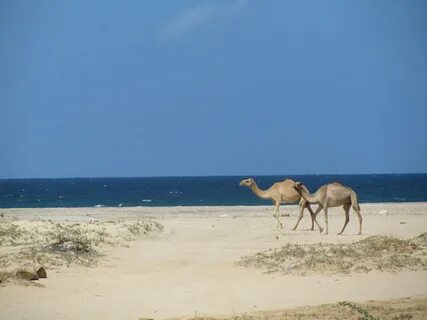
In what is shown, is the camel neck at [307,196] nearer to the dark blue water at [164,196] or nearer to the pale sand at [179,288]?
the pale sand at [179,288]

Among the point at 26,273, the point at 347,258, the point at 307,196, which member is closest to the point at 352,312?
the point at 347,258

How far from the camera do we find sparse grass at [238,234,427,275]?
13680 millimetres

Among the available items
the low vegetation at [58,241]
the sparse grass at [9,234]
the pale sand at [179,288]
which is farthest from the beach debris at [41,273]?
the sparse grass at [9,234]

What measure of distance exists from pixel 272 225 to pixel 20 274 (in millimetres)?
13609

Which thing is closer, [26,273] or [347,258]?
[26,273]

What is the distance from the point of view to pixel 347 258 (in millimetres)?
14258

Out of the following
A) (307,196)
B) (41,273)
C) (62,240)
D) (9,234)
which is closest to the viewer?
(41,273)

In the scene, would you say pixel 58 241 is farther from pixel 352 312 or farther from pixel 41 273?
pixel 352 312

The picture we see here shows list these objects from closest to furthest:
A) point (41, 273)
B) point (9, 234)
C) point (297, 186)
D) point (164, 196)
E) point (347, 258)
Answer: point (41, 273) < point (347, 258) < point (9, 234) < point (297, 186) < point (164, 196)

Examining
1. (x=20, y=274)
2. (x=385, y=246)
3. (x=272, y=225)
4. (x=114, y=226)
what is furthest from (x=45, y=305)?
(x=272, y=225)

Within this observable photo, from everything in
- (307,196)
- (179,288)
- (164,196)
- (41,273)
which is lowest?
(179,288)

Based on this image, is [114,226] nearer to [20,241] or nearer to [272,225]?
[20,241]

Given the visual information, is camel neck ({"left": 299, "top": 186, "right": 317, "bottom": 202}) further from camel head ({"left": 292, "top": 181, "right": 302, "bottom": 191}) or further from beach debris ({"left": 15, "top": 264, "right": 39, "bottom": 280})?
beach debris ({"left": 15, "top": 264, "right": 39, "bottom": 280})

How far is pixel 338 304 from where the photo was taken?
34.6 ft
